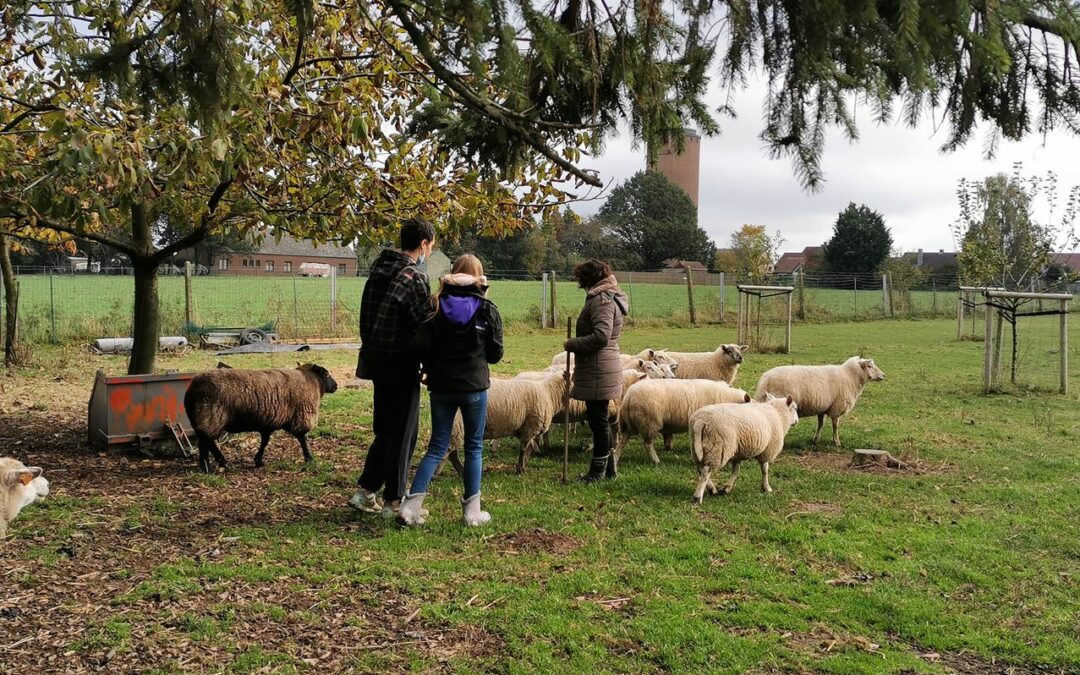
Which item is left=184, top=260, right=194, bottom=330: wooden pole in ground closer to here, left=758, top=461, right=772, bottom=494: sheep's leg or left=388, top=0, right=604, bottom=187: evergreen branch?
left=758, top=461, right=772, bottom=494: sheep's leg

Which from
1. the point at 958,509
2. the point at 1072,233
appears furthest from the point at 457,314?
the point at 1072,233

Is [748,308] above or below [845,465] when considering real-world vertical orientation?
above

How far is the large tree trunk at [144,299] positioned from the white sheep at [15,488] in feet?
11.2

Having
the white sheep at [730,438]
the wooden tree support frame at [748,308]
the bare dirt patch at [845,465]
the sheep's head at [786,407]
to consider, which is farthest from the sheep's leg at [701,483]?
the wooden tree support frame at [748,308]

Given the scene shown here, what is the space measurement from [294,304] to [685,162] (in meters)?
20.2

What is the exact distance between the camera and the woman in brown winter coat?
702cm

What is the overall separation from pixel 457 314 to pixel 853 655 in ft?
10.5

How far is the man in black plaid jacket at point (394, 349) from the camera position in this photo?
18.4 ft

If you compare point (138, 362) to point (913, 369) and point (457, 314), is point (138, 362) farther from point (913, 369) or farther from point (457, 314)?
point (913, 369)

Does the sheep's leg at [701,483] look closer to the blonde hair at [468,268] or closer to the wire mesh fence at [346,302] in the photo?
the blonde hair at [468,268]

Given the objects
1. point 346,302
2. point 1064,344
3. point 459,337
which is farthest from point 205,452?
point 346,302

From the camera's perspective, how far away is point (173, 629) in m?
4.00

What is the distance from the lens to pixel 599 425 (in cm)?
722

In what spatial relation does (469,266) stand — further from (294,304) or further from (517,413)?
(294,304)
